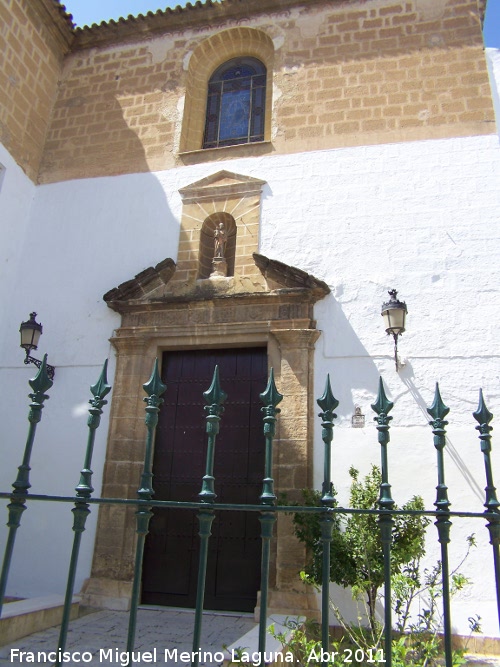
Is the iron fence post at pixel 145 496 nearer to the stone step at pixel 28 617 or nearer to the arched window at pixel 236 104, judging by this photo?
the stone step at pixel 28 617

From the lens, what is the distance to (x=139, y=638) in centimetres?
429

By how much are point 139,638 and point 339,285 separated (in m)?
3.55

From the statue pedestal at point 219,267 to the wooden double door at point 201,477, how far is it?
82 cm

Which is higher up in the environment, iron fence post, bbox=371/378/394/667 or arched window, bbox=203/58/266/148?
arched window, bbox=203/58/266/148

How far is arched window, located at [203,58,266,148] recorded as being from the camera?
7426 millimetres

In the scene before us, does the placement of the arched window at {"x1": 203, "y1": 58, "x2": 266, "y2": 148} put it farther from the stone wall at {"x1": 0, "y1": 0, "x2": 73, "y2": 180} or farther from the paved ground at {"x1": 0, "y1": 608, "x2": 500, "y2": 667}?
the paved ground at {"x1": 0, "y1": 608, "x2": 500, "y2": 667}

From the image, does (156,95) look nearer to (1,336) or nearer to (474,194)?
(1,336)

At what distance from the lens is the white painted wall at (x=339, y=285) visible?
17.4 ft

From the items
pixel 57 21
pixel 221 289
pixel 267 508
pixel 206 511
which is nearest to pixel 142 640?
pixel 206 511


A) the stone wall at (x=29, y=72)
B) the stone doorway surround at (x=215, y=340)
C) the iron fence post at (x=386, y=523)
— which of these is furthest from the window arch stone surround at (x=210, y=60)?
the iron fence post at (x=386, y=523)

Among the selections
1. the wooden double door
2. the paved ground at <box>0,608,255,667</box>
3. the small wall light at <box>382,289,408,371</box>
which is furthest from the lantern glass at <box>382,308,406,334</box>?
the paved ground at <box>0,608,255,667</box>

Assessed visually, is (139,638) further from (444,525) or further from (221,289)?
(221,289)

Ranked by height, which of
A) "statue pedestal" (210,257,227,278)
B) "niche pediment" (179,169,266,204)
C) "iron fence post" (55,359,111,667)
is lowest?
"iron fence post" (55,359,111,667)

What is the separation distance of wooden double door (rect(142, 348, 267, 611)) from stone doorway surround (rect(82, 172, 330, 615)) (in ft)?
0.71
